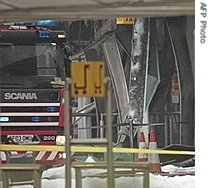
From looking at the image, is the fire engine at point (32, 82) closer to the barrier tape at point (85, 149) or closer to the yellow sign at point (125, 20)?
the barrier tape at point (85, 149)

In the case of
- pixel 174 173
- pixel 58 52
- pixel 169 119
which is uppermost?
pixel 58 52

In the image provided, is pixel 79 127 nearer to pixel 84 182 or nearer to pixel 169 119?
pixel 84 182

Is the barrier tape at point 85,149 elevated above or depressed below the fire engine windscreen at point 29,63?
below

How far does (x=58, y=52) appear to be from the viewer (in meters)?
6.48

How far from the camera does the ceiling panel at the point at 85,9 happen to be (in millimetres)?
4297

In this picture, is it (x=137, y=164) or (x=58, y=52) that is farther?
(x=58, y=52)

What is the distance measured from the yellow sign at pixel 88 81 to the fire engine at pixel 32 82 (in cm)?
203

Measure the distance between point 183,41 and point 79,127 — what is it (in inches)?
57.5

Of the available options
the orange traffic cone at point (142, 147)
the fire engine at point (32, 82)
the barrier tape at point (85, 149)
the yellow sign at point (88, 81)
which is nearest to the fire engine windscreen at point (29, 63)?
the fire engine at point (32, 82)

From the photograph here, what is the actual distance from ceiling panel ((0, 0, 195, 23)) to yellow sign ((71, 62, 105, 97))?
2.46 feet

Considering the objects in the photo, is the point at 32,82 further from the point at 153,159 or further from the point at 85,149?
the point at 85,149

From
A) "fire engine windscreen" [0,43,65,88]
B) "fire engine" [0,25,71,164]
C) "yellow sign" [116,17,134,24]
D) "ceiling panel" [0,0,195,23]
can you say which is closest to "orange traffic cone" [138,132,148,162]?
"fire engine" [0,25,71,164]

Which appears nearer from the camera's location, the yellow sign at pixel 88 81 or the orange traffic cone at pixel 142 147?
the yellow sign at pixel 88 81
